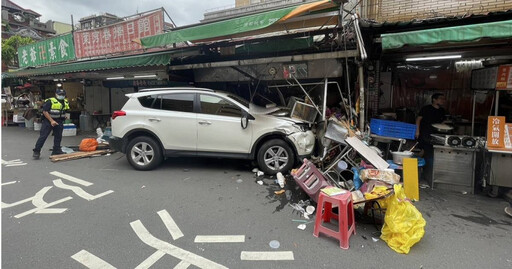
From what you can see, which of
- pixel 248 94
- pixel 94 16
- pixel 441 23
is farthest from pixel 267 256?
pixel 94 16

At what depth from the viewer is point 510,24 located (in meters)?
3.56

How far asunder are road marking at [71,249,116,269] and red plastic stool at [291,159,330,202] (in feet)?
8.79

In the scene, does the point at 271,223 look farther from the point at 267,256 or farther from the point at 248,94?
the point at 248,94

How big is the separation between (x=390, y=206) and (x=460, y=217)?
1.50 m

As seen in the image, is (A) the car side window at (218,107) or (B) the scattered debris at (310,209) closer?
(B) the scattered debris at (310,209)

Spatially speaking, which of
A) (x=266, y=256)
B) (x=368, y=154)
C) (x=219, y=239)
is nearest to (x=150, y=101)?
(x=219, y=239)

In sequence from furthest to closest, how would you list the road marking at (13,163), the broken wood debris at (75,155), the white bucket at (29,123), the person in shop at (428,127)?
the white bucket at (29,123) < the broken wood debris at (75,155) < the road marking at (13,163) < the person in shop at (428,127)

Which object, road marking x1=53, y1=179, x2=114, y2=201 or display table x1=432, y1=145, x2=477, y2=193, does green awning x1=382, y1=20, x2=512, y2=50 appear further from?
road marking x1=53, y1=179, x2=114, y2=201

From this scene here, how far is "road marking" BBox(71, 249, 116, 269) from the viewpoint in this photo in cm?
264

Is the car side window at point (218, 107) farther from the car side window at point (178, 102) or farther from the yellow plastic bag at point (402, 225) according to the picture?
the yellow plastic bag at point (402, 225)

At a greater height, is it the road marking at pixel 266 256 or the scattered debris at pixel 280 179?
the scattered debris at pixel 280 179

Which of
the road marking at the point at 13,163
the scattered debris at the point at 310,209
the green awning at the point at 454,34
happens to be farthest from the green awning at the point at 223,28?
the road marking at the point at 13,163

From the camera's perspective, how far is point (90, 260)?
107 inches

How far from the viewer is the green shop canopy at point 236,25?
4484mm
